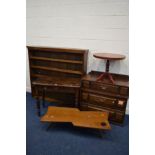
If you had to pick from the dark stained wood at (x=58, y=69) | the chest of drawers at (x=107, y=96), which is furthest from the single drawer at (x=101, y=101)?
the dark stained wood at (x=58, y=69)

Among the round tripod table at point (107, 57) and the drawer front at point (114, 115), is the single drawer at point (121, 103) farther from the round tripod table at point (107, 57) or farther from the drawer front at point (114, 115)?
the round tripod table at point (107, 57)

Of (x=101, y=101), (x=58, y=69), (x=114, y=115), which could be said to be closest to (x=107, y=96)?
(x=101, y=101)

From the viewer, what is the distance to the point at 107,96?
2336mm

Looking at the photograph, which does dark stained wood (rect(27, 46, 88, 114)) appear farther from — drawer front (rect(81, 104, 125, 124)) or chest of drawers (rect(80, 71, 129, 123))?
drawer front (rect(81, 104, 125, 124))

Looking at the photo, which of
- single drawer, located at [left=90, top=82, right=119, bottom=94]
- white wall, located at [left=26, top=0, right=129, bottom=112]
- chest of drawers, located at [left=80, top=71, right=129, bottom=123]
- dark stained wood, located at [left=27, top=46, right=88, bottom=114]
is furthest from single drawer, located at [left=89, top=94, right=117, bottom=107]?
white wall, located at [left=26, top=0, right=129, bottom=112]

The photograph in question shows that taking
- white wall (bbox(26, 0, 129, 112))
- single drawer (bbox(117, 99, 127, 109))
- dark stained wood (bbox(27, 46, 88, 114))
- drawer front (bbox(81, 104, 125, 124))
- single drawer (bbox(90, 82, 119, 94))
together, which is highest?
white wall (bbox(26, 0, 129, 112))

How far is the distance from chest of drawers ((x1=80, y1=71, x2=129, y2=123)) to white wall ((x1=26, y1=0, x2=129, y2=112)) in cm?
44

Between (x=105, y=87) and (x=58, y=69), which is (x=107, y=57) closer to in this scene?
A: (x=105, y=87)

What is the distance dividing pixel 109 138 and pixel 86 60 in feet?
4.39

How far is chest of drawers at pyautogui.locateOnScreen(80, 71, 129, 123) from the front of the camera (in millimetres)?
2242

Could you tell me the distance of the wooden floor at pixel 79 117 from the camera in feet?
6.72
